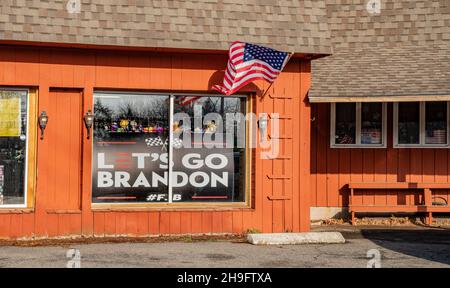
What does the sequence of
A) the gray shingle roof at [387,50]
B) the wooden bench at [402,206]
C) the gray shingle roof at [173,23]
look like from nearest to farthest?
the gray shingle roof at [173,23] → the gray shingle roof at [387,50] → the wooden bench at [402,206]

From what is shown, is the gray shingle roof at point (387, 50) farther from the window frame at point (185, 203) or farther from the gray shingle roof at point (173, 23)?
the window frame at point (185, 203)

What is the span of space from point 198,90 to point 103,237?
9.88 feet

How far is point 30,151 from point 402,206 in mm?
7343

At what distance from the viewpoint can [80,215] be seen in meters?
11.9

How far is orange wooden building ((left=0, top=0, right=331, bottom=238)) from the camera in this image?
11.7 metres

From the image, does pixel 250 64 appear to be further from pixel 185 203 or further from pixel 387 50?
pixel 387 50

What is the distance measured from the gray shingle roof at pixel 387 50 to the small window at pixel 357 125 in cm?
97

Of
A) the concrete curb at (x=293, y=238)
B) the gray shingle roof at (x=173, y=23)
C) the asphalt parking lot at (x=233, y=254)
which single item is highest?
the gray shingle roof at (x=173, y=23)

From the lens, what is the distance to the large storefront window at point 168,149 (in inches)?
481

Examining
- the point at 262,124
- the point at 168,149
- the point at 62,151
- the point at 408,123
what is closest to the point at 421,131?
the point at 408,123

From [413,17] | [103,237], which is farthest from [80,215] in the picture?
[413,17]

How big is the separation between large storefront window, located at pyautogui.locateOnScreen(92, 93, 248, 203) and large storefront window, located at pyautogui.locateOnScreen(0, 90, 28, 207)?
47.1 inches

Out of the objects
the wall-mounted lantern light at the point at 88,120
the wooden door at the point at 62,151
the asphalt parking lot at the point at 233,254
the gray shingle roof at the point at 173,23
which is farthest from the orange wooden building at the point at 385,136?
the wooden door at the point at 62,151

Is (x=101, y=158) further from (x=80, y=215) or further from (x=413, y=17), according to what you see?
(x=413, y=17)
